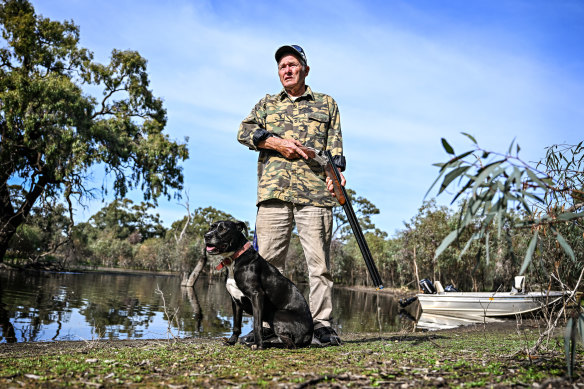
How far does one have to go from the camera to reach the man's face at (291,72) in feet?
17.3

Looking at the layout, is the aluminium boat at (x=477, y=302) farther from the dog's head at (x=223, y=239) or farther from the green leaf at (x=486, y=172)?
the green leaf at (x=486, y=172)

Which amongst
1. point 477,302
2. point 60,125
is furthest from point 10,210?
point 477,302

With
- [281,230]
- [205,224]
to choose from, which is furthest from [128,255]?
[281,230]

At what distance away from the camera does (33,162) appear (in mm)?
24266

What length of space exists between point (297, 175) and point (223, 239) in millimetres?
1220

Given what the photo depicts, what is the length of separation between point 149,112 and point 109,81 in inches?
124

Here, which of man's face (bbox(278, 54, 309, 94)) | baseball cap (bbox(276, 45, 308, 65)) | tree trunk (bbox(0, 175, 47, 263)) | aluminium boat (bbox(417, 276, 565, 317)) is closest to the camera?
baseball cap (bbox(276, 45, 308, 65))

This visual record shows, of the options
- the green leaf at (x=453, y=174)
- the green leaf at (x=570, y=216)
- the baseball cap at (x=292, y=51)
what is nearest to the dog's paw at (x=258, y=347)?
the green leaf at (x=453, y=174)

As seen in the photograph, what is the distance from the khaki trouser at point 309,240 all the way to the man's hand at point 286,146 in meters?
0.58

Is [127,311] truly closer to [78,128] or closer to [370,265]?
[370,265]

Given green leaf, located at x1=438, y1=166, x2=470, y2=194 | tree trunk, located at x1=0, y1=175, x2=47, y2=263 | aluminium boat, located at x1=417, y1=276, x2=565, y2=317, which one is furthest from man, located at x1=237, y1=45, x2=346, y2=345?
tree trunk, located at x1=0, y1=175, x2=47, y2=263

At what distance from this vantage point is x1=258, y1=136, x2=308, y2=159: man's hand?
494cm

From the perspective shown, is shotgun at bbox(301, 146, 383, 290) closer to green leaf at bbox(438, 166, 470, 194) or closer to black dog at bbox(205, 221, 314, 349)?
black dog at bbox(205, 221, 314, 349)

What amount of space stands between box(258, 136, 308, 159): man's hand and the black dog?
110 cm
